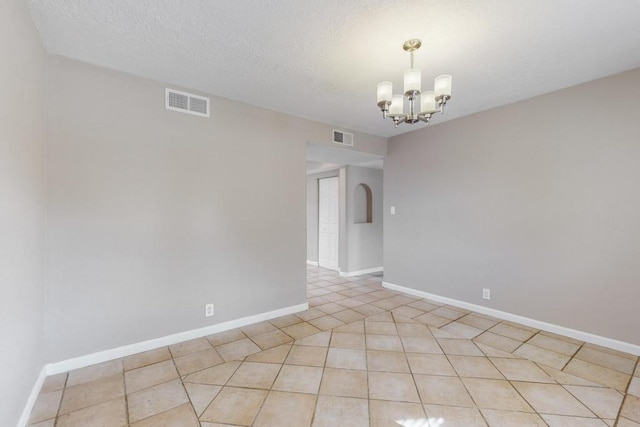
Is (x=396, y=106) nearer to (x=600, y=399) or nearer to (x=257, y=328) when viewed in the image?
(x=600, y=399)

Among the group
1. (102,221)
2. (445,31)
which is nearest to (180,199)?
(102,221)

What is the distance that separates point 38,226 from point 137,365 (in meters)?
1.34

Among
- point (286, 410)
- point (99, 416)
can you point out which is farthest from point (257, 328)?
point (99, 416)

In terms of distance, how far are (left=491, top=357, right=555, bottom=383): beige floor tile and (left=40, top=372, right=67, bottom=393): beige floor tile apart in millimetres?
3426

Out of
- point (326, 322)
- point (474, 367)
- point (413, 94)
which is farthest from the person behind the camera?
point (326, 322)

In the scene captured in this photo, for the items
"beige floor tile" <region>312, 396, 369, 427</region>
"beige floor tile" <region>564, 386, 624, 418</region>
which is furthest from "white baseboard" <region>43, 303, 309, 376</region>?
"beige floor tile" <region>564, 386, 624, 418</region>

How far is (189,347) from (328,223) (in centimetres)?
419

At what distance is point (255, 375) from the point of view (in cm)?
226

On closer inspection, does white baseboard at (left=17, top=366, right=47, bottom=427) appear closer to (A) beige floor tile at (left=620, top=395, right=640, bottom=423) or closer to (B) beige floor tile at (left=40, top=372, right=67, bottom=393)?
(B) beige floor tile at (left=40, top=372, right=67, bottom=393)

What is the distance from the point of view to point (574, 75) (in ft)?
8.77

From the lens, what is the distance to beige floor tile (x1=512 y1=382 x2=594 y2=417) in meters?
1.84

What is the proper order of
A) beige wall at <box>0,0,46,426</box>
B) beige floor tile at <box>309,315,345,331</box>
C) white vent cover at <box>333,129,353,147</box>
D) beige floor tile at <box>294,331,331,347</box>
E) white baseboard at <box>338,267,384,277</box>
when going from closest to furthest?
1. beige wall at <box>0,0,46,426</box>
2. beige floor tile at <box>294,331,331,347</box>
3. beige floor tile at <box>309,315,345,331</box>
4. white vent cover at <box>333,129,353,147</box>
5. white baseboard at <box>338,267,384,277</box>

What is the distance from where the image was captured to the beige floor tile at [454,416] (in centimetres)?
174

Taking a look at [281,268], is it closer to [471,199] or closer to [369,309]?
[369,309]
